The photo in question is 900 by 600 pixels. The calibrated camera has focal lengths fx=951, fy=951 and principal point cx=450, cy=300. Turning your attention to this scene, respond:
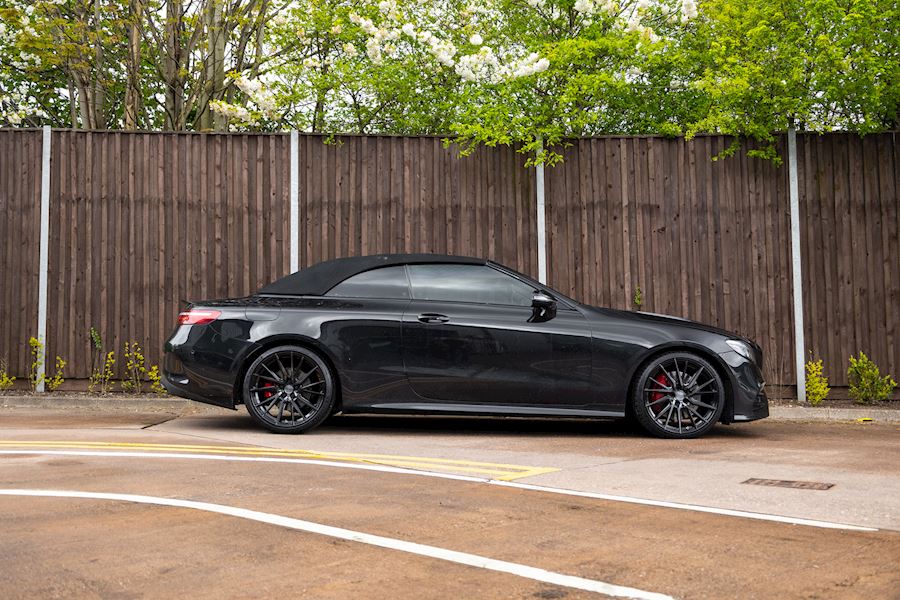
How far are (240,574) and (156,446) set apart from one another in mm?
3651

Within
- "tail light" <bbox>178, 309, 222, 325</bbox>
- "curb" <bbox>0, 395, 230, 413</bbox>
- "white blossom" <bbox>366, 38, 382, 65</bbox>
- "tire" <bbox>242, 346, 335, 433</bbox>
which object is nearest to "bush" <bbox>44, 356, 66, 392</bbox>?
"curb" <bbox>0, 395, 230, 413</bbox>

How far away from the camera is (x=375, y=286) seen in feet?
26.6

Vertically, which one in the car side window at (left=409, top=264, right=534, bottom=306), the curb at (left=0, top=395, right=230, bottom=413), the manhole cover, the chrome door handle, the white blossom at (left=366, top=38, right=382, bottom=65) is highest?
the white blossom at (left=366, top=38, right=382, bottom=65)

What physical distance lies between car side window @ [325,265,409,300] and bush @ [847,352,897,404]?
5498mm

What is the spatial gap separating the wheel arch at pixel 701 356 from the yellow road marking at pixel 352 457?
2.00 m

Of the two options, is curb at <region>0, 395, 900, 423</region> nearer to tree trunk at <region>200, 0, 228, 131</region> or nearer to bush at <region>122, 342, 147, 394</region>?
bush at <region>122, 342, 147, 394</region>

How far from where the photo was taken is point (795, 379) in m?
10.6

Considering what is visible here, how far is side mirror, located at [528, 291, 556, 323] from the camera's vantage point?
7824 millimetres

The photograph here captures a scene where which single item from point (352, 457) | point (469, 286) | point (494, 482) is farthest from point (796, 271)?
point (494, 482)

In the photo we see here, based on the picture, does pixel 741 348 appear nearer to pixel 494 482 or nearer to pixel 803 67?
pixel 494 482

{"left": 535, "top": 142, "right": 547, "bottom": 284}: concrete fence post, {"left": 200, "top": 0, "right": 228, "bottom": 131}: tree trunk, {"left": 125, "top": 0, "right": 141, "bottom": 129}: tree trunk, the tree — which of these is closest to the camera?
the tree

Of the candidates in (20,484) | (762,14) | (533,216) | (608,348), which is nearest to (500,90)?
(533,216)

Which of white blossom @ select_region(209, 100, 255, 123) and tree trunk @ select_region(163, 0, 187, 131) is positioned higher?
tree trunk @ select_region(163, 0, 187, 131)

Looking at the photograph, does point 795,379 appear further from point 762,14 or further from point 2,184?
point 2,184
